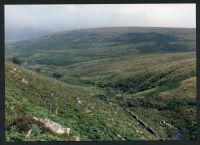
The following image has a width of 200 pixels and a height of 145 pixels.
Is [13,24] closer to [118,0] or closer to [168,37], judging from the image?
[118,0]

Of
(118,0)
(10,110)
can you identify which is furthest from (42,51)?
(118,0)

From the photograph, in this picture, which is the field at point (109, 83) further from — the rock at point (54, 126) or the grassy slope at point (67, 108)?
the rock at point (54, 126)

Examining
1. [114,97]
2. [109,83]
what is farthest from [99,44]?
[114,97]

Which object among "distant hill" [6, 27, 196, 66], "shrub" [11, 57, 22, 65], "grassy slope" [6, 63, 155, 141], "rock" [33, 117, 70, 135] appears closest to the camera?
"rock" [33, 117, 70, 135]

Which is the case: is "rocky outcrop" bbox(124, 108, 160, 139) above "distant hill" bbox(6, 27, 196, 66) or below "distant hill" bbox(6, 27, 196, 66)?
below

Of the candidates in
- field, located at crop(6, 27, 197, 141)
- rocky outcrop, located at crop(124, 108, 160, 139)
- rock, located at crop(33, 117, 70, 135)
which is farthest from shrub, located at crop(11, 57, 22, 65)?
rocky outcrop, located at crop(124, 108, 160, 139)

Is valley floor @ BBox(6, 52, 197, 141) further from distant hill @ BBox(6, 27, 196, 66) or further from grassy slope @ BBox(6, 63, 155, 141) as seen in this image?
distant hill @ BBox(6, 27, 196, 66)

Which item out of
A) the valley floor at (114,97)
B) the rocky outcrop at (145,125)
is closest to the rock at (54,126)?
the valley floor at (114,97)
